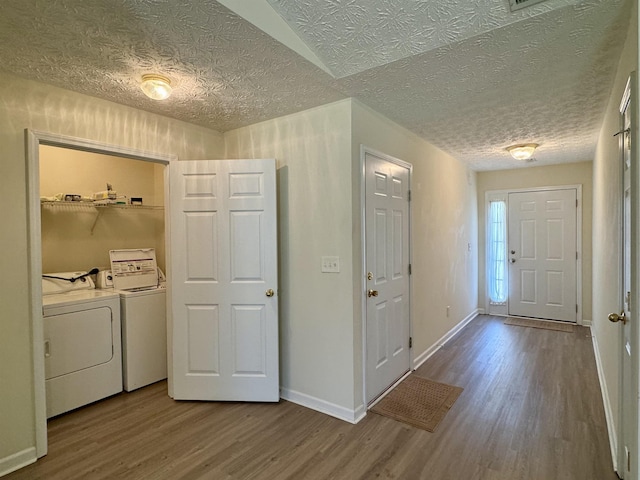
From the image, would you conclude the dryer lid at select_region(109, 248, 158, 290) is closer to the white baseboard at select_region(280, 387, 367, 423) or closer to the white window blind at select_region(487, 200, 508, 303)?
the white baseboard at select_region(280, 387, 367, 423)

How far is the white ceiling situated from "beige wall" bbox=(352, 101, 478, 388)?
0.31 m

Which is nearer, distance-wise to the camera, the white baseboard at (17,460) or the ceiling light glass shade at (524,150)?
the white baseboard at (17,460)

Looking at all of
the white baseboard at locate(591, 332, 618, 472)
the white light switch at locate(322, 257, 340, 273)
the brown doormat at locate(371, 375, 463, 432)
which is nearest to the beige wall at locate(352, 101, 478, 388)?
the white light switch at locate(322, 257, 340, 273)

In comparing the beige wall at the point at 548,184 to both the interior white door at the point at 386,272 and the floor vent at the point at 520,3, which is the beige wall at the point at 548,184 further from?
the floor vent at the point at 520,3

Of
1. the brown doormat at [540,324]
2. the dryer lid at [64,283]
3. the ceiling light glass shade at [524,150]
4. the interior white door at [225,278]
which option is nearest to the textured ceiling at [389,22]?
the interior white door at [225,278]

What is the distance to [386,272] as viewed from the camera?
2920 millimetres

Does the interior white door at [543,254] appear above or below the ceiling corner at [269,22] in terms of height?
below

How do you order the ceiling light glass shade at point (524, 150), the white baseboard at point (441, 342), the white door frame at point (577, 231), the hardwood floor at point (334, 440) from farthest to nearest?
1. the white door frame at point (577, 231)
2. the ceiling light glass shade at point (524, 150)
3. the white baseboard at point (441, 342)
4. the hardwood floor at point (334, 440)

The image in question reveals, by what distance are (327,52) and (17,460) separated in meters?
3.07

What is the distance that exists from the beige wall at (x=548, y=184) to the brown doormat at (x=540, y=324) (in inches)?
14.6

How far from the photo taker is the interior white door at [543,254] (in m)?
4.85

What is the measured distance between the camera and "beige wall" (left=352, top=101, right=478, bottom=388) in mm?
2596

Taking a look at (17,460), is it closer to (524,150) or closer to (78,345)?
(78,345)

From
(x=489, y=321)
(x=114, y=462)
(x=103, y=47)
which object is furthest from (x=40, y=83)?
(x=489, y=321)
